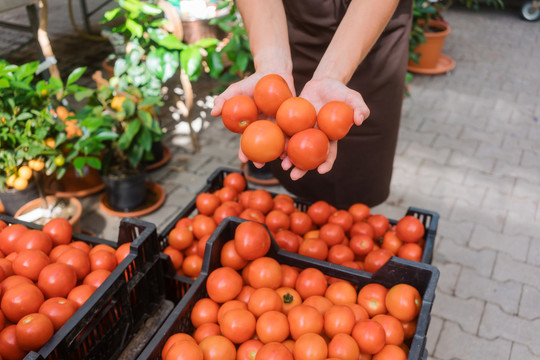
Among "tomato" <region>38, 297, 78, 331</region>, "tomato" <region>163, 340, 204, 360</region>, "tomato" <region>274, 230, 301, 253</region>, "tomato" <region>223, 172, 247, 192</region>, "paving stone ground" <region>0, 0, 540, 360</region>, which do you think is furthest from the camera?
"paving stone ground" <region>0, 0, 540, 360</region>

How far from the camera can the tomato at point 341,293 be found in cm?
156

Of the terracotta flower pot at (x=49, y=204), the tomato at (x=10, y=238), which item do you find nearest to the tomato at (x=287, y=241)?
the tomato at (x=10, y=238)

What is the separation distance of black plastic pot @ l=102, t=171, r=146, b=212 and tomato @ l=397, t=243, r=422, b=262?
79.8 inches

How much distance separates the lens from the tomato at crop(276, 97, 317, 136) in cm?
149

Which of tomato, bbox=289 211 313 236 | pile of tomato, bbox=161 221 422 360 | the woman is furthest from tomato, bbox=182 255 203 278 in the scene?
the woman

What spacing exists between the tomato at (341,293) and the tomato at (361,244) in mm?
272

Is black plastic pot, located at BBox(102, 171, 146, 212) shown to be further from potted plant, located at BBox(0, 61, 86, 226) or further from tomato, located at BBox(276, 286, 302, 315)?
tomato, located at BBox(276, 286, 302, 315)

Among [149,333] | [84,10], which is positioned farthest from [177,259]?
[84,10]

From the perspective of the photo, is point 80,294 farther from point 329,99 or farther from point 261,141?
point 329,99

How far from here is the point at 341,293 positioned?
1.57 metres

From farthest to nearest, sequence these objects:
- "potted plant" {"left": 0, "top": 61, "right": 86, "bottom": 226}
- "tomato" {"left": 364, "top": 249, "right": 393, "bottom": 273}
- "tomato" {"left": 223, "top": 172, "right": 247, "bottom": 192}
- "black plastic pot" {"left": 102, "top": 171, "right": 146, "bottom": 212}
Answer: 1. "black plastic pot" {"left": 102, "top": 171, "right": 146, "bottom": 212}
2. "potted plant" {"left": 0, "top": 61, "right": 86, "bottom": 226}
3. "tomato" {"left": 223, "top": 172, "right": 247, "bottom": 192}
4. "tomato" {"left": 364, "top": 249, "right": 393, "bottom": 273}

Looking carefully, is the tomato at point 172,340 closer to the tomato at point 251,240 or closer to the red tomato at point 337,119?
the tomato at point 251,240

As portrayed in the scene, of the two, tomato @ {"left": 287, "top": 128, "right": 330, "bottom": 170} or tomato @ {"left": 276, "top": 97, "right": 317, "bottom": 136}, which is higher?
tomato @ {"left": 276, "top": 97, "right": 317, "bottom": 136}

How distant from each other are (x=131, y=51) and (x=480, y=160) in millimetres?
3107
